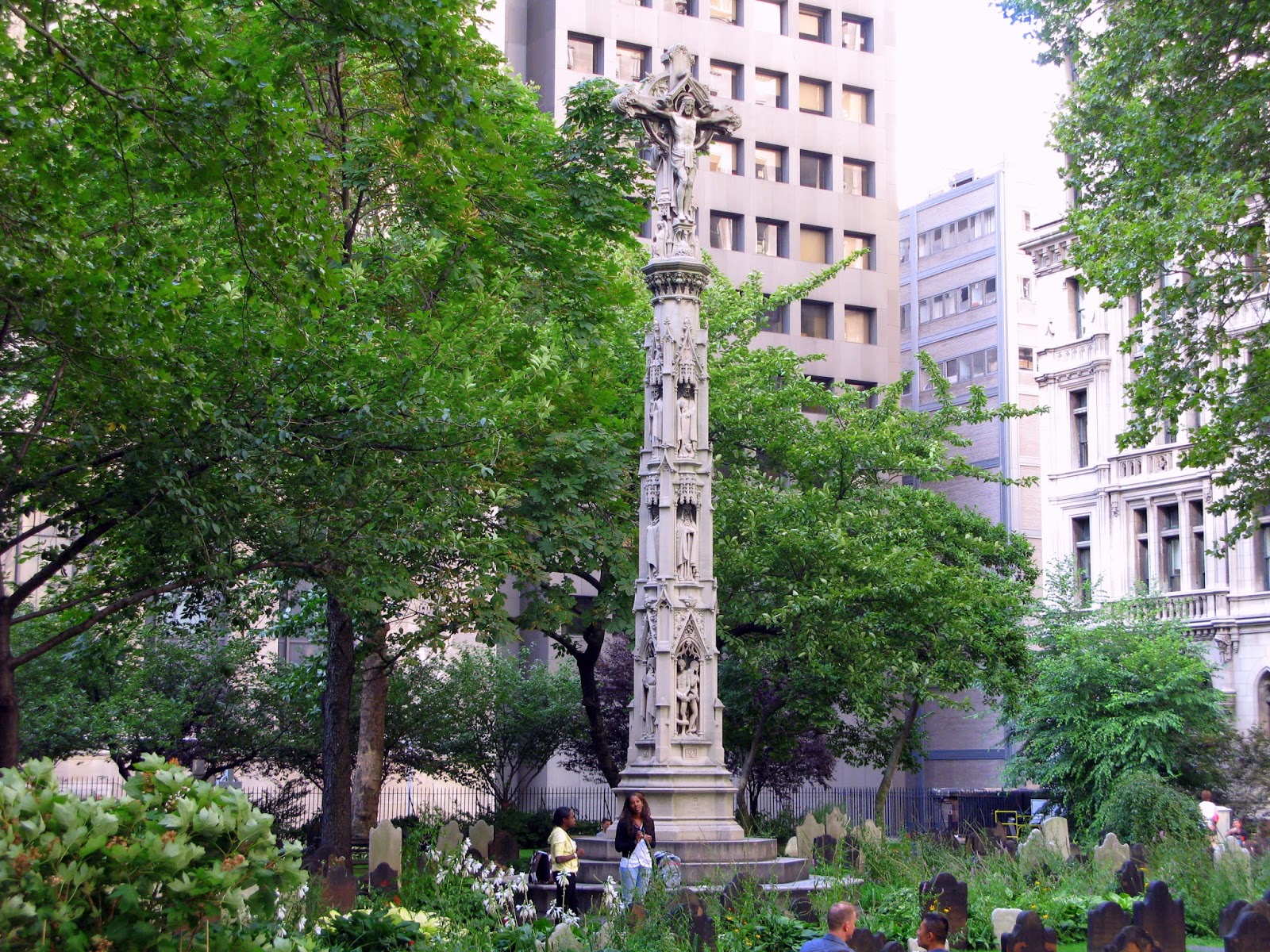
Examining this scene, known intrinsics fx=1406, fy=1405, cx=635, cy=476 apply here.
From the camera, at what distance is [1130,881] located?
1647cm

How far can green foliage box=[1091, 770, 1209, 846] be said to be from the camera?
93.1ft

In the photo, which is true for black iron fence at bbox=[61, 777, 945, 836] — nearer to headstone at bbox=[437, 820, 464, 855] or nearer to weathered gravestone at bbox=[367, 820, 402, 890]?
headstone at bbox=[437, 820, 464, 855]

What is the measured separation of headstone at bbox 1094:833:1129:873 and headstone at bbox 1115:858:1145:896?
1.07 m

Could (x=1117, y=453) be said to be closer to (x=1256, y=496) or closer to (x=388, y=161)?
(x=1256, y=496)

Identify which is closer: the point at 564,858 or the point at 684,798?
the point at 564,858

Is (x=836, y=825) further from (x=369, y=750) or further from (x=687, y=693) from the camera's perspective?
(x=369, y=750)

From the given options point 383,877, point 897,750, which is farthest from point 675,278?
point 897,750

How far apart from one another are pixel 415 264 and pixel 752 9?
143 ft

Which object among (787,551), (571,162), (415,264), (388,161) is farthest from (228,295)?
(787,551)

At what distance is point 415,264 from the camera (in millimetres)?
19781

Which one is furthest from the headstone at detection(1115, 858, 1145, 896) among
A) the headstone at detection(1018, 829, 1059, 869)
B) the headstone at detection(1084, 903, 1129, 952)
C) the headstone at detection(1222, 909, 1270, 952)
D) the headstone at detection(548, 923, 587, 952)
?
the headstone at detection(548, 923, 587, 952)

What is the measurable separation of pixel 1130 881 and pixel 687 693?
5.62 m

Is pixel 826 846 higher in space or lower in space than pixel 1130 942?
lower

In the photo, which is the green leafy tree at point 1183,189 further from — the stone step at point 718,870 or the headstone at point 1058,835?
the stone step at point 718,870
